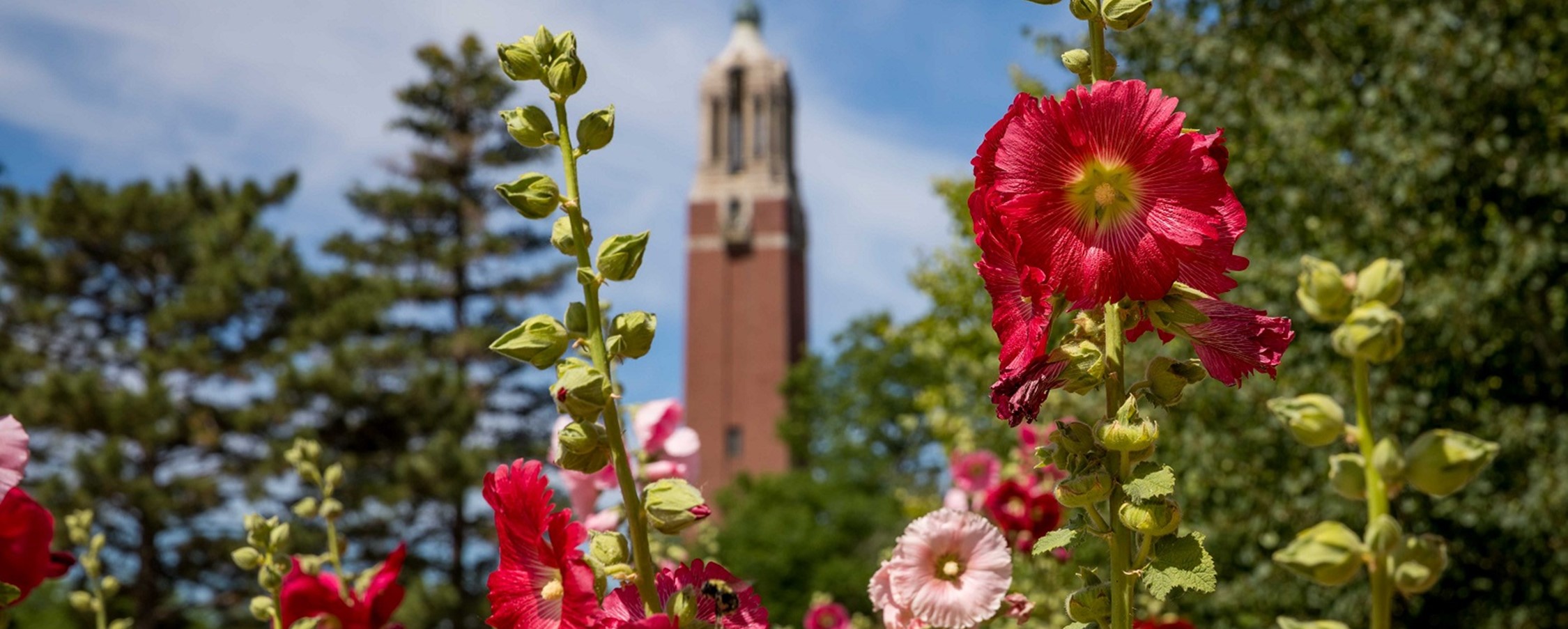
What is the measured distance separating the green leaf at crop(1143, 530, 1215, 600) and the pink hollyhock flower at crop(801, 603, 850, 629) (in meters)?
1.86

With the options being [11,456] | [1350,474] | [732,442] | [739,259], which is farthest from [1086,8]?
[739,259]

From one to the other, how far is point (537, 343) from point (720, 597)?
0.27m

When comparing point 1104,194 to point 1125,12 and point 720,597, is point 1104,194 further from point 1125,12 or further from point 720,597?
point 720,597

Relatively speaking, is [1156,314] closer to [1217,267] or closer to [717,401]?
[1217,267]

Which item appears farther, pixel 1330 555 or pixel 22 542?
pixel 22 542

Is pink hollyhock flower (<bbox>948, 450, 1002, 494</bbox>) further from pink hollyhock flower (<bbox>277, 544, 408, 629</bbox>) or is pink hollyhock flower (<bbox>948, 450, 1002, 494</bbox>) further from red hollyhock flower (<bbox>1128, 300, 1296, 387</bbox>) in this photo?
red hollyhock flower (<bbox>1128, 300, 1296, 387</bbox>)

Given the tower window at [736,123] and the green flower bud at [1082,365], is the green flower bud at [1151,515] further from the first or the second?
the tower window at [736,123]

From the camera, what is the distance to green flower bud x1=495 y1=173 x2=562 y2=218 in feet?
3.29

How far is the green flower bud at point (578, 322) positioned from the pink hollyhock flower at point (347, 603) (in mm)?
849

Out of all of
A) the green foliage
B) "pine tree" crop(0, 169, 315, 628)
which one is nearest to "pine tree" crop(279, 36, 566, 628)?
"pine tree" crop(0, 169, 315, 628)

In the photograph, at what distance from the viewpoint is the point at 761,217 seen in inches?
1780

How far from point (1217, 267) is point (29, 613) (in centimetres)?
1927

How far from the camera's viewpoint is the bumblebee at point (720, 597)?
109cm

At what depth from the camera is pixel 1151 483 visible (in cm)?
98
